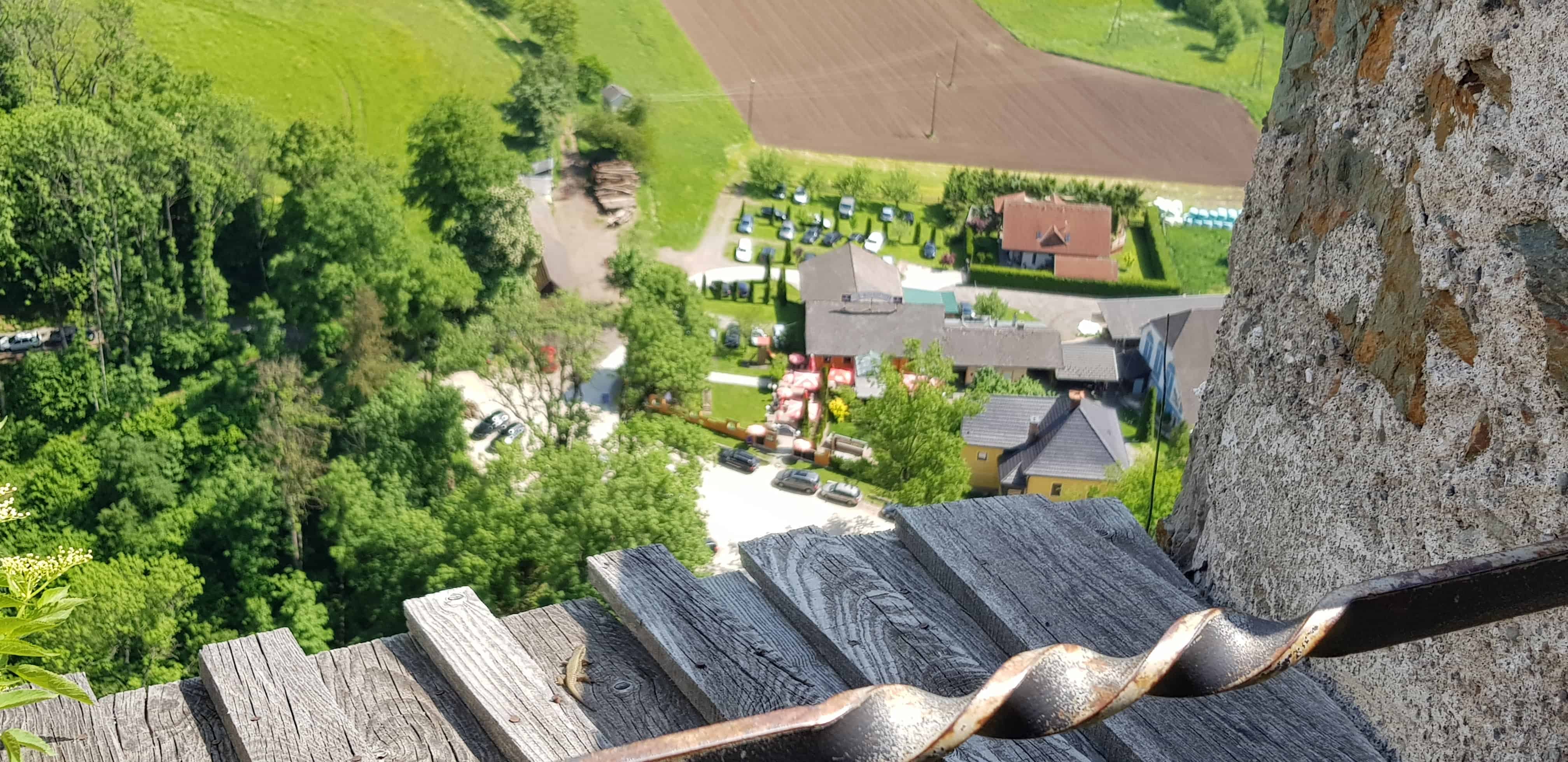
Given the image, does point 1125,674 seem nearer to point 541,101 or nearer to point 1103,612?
point 1103,612

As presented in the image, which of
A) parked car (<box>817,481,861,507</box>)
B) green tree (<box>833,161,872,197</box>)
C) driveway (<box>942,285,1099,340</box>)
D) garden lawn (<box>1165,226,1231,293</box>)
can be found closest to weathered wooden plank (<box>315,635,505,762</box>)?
parked car (<box>817,481,861,507</box>)

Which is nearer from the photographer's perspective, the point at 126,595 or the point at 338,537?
the point at 126,595

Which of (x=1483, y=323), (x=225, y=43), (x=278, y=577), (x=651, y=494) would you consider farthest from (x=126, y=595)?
(x=225, y=43)

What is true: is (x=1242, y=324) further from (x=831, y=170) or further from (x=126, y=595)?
(x=831, y=170)

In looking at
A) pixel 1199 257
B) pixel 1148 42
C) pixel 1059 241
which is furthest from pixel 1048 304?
pixel 1148 42

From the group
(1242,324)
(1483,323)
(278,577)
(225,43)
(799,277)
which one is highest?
(1483,323)

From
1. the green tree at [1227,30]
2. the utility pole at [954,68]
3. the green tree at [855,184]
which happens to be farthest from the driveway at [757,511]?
the green tree at [1227,30]

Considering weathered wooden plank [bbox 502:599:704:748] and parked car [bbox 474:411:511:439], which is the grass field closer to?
parked car [bbox 474:411:511:439]
